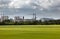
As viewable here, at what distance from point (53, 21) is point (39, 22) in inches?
283

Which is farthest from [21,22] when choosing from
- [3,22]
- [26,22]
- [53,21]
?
[53,21]

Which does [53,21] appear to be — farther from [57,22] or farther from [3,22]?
[3,22]

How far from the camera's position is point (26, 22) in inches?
3597

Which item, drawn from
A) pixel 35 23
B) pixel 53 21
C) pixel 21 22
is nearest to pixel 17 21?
pixel 21 22

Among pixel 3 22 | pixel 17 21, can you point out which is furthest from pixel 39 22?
pixel 3 22

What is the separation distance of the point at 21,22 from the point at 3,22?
8823 mm

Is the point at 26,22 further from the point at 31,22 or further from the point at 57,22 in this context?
the point at 57,22

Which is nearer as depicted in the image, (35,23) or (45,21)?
(35,23)

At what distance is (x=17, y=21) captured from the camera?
9462 centimetres

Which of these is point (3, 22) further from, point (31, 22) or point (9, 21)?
point (31, 22)

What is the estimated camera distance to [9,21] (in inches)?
3632

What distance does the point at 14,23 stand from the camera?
9112 cm

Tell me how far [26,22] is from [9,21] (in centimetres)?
854

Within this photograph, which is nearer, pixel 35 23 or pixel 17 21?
pixel 35 23
